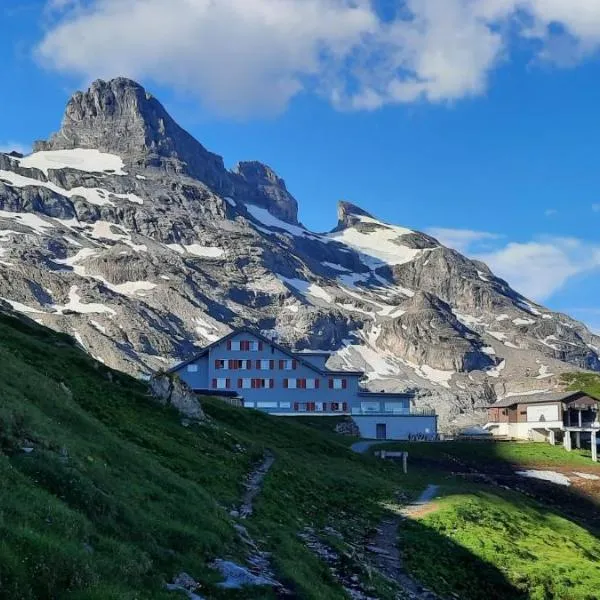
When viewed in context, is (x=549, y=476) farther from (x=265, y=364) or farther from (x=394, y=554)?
(x=265, y=364)

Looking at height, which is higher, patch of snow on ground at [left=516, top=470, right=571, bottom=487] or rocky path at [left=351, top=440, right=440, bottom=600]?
patch of snow on ground at [left=516, top=470, right=571, bottom=487]

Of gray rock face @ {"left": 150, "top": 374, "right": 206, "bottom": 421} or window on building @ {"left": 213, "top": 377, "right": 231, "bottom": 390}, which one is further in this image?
window on building @ {"left": 213, "top": 377, "right": 231, "bottom": 390}

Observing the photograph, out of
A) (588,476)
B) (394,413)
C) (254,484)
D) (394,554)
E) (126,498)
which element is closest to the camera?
(126,498)

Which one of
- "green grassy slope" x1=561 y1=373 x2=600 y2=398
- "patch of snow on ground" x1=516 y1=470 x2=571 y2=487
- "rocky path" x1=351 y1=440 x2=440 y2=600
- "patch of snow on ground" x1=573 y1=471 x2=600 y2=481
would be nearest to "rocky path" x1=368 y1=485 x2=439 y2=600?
"rocky path" x1=351 y1=440 x2=440 y2=600

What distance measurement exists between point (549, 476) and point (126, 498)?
229 feet

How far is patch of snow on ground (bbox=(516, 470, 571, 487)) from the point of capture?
77.1 meters

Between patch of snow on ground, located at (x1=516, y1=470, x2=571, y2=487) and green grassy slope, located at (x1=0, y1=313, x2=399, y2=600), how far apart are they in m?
37.1

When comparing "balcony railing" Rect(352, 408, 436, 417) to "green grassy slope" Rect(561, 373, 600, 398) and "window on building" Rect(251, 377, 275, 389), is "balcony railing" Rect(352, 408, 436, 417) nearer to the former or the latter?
"window on building" Rect(251, 377, 275, 389)

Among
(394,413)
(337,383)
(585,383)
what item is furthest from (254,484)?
(585,383)

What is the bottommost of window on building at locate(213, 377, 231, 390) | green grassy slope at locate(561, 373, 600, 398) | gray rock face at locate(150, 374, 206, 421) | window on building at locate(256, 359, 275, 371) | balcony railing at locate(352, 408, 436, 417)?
gray rock face at locate(150, 374, 206, 421)

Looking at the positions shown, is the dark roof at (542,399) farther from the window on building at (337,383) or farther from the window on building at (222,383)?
the window on building at (222,383)

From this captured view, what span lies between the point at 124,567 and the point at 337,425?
93.6 m

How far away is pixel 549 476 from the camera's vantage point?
79000mm

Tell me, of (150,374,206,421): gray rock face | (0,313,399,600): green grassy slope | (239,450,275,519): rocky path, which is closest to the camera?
(0,313,399,600): green grassy slope
